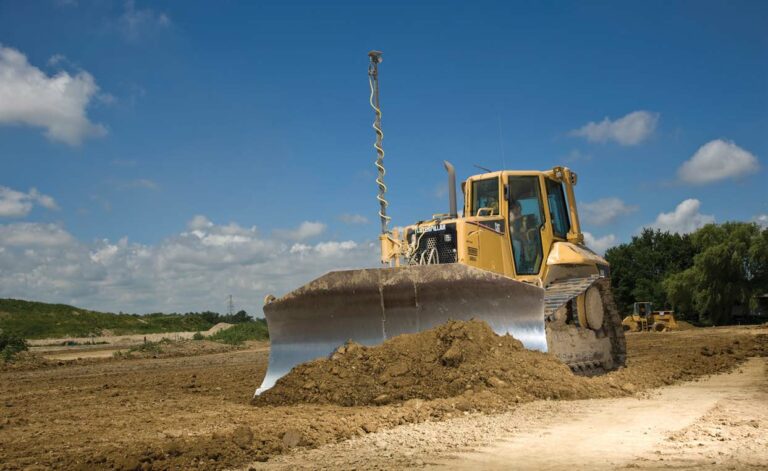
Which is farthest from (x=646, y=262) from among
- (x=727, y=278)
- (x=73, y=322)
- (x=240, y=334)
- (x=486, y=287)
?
(x=486, y=287)

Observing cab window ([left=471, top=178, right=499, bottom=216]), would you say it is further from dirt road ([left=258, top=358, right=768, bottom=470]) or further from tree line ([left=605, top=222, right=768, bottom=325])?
tree line ([left=605, top=222, right=768, bottom=325])

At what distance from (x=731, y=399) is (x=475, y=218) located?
4126 mm

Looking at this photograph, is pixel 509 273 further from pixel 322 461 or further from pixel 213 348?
pixel 213 348

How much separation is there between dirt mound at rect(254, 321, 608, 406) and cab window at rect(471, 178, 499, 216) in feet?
9.75

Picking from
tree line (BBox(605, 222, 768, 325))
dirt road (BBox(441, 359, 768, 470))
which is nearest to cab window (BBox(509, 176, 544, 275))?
dirt road (BBox(441, 359, 768, 470))

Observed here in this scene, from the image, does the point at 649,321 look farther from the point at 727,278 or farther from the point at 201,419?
the point at 201,419

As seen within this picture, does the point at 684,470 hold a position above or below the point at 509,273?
below

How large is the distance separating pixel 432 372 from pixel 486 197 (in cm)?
405

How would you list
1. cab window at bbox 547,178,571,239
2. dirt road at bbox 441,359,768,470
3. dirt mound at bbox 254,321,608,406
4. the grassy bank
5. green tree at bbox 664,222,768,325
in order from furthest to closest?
the grassy bank → green tree at bbox 664,222,768,325 → cab window at bbox 547,178,571,239 → dirt mound at bbox 254,321,608,406 → dirt road at bbox 441,359,768,470

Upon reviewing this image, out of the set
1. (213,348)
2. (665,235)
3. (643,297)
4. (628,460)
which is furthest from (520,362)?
(665,235)

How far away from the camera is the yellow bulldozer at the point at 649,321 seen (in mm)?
33750

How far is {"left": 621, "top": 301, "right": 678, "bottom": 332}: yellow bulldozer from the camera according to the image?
3375 cm

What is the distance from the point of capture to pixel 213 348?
3067 cm

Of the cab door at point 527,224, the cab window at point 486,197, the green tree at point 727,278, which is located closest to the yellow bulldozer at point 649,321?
the green tree at point 727,278
